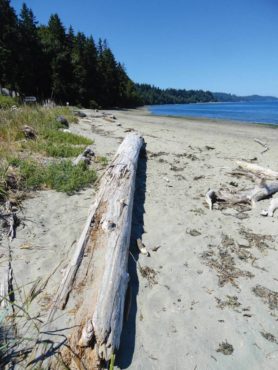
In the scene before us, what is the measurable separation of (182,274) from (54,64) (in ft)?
124

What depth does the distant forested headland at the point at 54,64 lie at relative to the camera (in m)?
27.7

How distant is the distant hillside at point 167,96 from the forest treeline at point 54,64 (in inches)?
1793

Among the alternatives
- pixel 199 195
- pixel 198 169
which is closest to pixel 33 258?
pixel 199 195

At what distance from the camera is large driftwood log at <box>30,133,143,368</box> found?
208 centimetres

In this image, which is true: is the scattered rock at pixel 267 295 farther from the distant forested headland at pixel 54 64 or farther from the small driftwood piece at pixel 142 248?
the distant forested headland at pixel 54 64

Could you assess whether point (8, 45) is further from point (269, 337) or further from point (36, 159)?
point (269, 337)

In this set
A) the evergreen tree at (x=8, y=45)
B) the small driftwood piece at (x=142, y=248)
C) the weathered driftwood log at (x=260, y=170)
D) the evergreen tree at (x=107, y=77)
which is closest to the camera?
the small driftwood piece at (x=142, y=248)

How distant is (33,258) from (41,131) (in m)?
6.03

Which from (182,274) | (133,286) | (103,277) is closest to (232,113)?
(182,274)

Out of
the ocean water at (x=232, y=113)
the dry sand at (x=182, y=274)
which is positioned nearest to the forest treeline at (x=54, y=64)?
the ocean water at (x=232, y=113)

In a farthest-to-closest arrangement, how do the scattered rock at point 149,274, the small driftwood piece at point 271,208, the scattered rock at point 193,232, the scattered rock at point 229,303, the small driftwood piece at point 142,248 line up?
1. the small driftwood piece at point 271,208
2. the scattered rock at point 193,232
3. the small driftwood piece at point 142,248
4. the scattered rock at point 149,274
5. the scattered rock at point 229,303

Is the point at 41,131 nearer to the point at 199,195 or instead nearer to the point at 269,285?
the point at 199,195

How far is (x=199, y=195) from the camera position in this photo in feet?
18.0

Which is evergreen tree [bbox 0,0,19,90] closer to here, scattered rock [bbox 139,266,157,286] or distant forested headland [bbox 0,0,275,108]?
distant forested headland [bbox 0,0,275,108]
